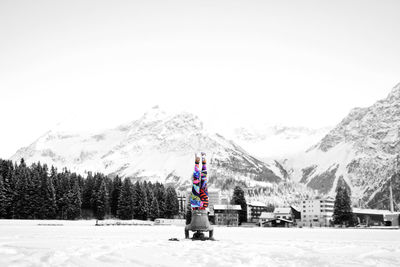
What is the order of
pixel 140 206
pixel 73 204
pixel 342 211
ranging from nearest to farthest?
pixel 73 204 < pixel 342 211 < pixel 140 206

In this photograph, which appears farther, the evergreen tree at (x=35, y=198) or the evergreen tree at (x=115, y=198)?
the evergreen tree at (x=115, y=198)

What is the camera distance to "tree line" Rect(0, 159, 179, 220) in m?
114

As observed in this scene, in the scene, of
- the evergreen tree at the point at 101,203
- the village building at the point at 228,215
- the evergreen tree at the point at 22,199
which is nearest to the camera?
the evergreen tree at the point at 22,199

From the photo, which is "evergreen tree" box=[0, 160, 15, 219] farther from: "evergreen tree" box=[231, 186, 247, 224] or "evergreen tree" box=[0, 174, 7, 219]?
"evergreen tree" box=[231, 186, 247, 224]

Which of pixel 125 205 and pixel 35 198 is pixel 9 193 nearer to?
pixel 35 198

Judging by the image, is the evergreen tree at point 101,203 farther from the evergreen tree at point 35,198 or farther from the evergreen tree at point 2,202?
the evergreen tree at point 2,202

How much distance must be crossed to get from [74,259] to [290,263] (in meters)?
13.4

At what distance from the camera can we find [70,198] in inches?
4948

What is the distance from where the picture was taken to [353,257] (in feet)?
113

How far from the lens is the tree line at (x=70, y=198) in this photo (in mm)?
114225

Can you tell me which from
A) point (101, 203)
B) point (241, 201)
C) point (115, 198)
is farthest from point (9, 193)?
point (241, 201)

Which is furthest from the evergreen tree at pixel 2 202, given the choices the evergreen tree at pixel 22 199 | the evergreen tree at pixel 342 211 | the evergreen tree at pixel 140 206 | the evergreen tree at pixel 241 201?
the evergreen tree at pixel 342 211

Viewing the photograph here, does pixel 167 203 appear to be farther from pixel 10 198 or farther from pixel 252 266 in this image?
pixel 252 266

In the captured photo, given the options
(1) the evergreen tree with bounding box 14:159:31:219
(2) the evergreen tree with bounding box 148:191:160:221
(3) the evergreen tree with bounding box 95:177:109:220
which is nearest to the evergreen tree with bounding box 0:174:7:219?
(1) the evergreen tree with bounding box 14:159:31:219
